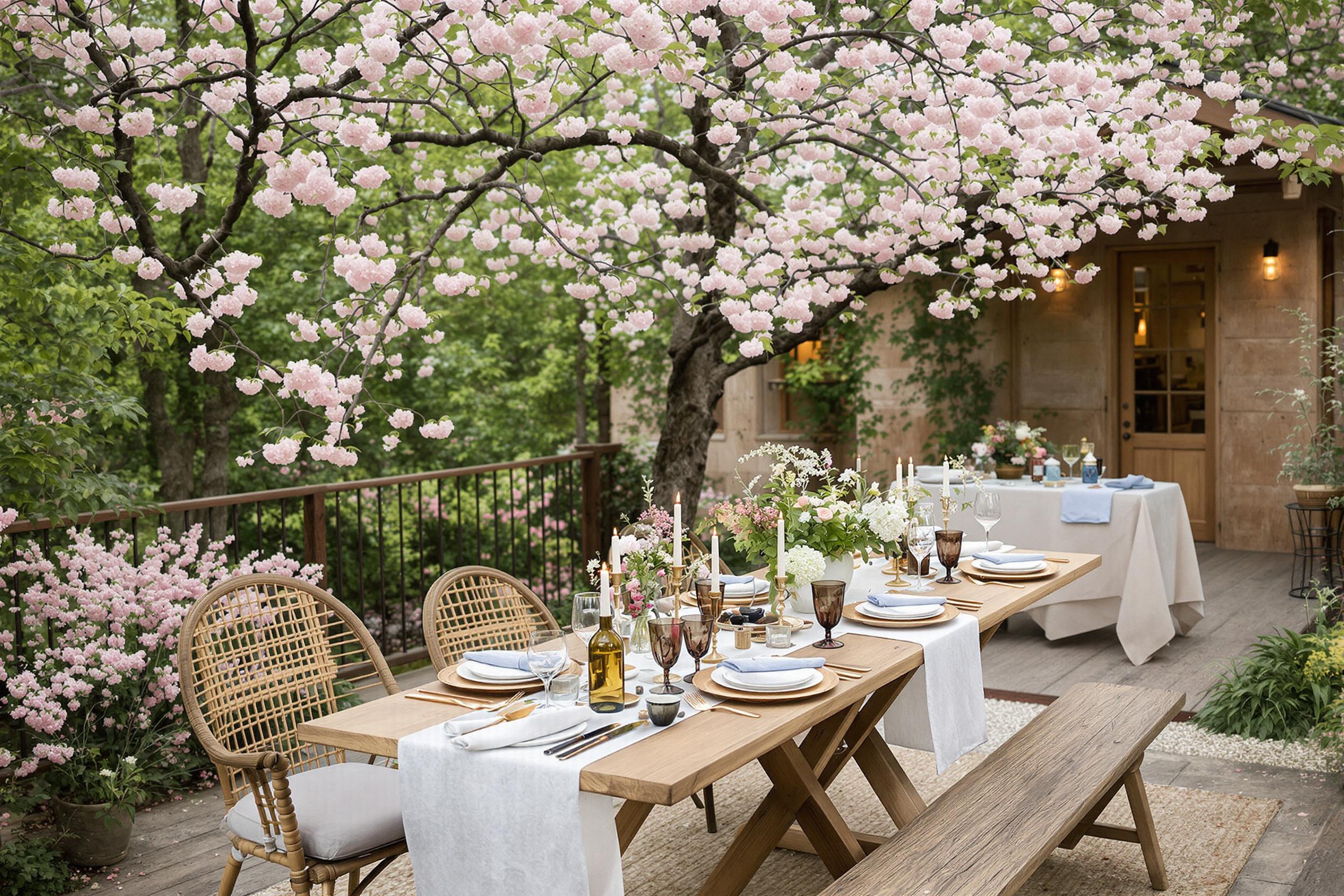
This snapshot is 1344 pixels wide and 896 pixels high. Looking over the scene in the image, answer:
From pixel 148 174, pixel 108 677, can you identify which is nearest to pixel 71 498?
pixel 108 677

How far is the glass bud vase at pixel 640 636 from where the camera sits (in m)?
2.97

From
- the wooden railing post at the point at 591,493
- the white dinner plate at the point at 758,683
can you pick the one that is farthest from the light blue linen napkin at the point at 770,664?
the wooden railing post at the point at 591,493

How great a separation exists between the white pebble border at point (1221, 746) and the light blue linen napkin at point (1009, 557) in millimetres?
738

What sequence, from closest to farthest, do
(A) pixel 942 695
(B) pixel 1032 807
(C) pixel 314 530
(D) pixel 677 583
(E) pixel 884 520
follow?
1. (D) pixel 677 583
2. (B) pixel 1032 807
3. (A) pixel 942 695
4. (E) pixel 884 520
5. (C) pixel 314 530

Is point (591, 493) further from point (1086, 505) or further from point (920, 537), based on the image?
point (920, 537)

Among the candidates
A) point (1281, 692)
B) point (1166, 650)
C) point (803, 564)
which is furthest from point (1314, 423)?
point (803, 564)

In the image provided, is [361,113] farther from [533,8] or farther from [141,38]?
[533,8]

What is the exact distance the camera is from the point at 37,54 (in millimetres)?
4230

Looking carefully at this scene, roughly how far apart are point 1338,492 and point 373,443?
9.59 metres

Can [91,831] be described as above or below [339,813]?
below

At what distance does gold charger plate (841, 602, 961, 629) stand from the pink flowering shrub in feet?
7.28

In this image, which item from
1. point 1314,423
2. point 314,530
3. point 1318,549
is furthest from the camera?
point 1314,423

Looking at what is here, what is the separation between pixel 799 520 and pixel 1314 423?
6841mm

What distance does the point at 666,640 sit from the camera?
2.47 metres
